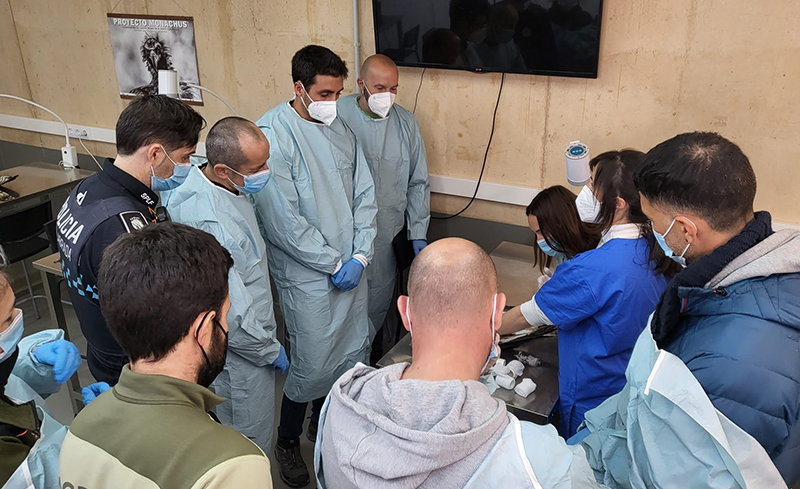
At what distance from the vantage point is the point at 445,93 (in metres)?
3.12

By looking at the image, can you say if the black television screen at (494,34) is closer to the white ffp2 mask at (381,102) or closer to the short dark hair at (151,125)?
the white ffp2 mask at (381,102)

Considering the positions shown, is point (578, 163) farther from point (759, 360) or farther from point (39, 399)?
point (39, 399)

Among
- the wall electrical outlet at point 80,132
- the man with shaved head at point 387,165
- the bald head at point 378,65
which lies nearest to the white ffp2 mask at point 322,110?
the man with shaved head at point 387,165

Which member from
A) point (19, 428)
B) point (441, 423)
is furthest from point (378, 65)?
point (441, 423)

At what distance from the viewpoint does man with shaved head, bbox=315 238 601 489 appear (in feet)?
2.95

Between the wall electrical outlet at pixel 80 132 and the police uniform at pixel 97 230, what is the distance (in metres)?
2.73

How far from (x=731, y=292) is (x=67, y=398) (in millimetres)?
3154

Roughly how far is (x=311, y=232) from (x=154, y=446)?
1511mm

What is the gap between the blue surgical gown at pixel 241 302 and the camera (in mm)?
1985

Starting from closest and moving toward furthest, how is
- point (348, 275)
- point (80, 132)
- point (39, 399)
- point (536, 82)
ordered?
point (39, 399) → point (348, 275) → point (536, 82) → point (80, 132)

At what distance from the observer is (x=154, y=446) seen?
0.98m

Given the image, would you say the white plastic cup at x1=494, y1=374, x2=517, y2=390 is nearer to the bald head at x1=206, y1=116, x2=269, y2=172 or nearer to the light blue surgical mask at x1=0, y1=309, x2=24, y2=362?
the bald head at x1=206, y1=116, x2=269, y2=172

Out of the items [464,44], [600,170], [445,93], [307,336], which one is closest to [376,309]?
[307,336]

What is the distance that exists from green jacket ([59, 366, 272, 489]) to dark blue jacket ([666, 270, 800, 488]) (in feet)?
2.90
